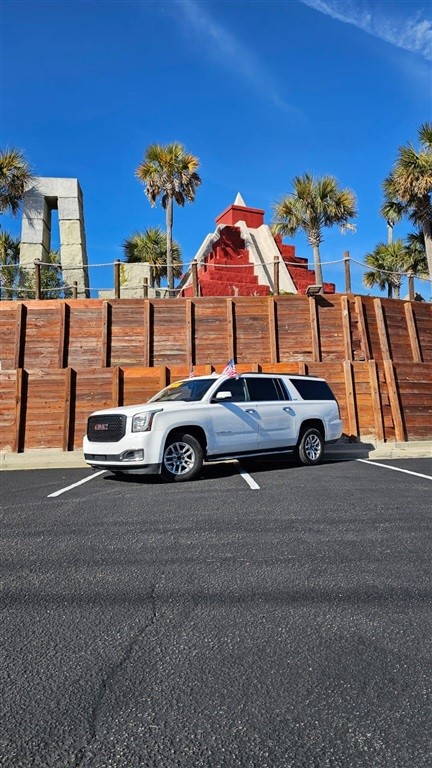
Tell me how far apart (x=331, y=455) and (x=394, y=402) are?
3.54 m

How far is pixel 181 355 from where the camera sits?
606 inches

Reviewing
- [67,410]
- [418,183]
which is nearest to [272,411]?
[67,410]

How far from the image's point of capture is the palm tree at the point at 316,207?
1064 inches

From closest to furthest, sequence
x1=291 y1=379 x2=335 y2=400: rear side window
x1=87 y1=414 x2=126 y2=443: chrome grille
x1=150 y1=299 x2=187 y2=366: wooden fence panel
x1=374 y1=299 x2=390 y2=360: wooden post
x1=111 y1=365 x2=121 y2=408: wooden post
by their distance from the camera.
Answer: x1=87 y1=414 x2=126 y2=443: chrome grille < x1=291 y1=379 x2=335 y2=400: rear side window < x1=111 y1=365 x2=121 y2=408: wooden post < x1=150 y1=299 x2=187 y2=366: wooden fence panel < x1=374 y1=299 x2=390 y2=360: wooden post

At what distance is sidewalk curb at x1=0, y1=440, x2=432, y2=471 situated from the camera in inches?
451

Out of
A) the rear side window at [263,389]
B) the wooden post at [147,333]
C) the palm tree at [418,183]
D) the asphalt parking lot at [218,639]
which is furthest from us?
the palm tree at [418,183]

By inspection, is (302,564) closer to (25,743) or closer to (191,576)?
(191,576)

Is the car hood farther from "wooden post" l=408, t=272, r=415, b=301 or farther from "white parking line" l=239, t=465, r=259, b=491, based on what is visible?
"wooden post" l=408, t=272, r=415, b=301

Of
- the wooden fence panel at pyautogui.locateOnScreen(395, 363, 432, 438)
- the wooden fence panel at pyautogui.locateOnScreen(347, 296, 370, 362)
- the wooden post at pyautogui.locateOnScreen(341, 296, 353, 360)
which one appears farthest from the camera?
the wooden fence panel at pyautogui.locateOnScreen(347, 296, 370, 362)

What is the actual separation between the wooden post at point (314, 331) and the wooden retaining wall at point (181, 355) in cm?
3

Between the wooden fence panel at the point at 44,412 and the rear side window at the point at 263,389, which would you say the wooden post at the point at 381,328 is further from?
the wooden fence panel at the point at 44,412

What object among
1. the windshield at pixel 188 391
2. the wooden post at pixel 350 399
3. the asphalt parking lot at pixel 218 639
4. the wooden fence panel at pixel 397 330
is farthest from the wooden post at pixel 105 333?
the asphalt parking lot at pixel 218 639

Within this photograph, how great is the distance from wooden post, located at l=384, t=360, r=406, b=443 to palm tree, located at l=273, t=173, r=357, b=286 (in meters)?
14.6

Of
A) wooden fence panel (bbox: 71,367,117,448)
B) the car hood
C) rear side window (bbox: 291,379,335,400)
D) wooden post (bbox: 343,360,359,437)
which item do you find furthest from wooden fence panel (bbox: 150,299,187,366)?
the car hood
